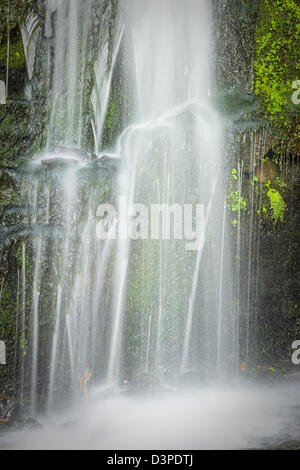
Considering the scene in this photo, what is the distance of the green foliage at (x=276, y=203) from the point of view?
4.66 m

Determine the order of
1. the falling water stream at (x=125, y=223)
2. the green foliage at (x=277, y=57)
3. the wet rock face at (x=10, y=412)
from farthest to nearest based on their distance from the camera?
the green foliage at (x=277, y=57) < the falling water stream at (x=125, y=223) < the wet rock face at (x=10, y=412)

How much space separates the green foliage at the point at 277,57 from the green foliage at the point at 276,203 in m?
0.59

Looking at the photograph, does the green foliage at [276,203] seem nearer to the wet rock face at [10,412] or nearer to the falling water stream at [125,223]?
the falling water stream at [125,223]

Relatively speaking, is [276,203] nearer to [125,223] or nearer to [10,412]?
[125,223]

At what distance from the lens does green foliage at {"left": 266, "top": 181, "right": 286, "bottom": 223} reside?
15.3ft

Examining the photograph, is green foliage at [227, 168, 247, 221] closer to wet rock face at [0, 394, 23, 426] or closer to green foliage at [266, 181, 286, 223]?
green foliage at [266, 181, 286, 223]

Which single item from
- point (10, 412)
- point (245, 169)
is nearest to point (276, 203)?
point (245, 169)

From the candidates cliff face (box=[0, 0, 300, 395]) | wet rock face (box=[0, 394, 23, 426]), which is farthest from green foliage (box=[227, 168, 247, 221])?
wet rock face (box=[0, 394, 23, 426])

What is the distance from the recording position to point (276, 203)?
4.66 m

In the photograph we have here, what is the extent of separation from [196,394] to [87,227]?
1731 millimetres

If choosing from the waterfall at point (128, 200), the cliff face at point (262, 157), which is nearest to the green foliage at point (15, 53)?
the waterfall at point (128, 200)

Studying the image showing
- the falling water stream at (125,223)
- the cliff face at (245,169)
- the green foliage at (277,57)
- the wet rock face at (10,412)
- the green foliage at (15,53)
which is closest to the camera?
the wet rock face at (10,412)

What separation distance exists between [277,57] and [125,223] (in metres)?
2.24

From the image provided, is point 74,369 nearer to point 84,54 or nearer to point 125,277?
point 125,277
